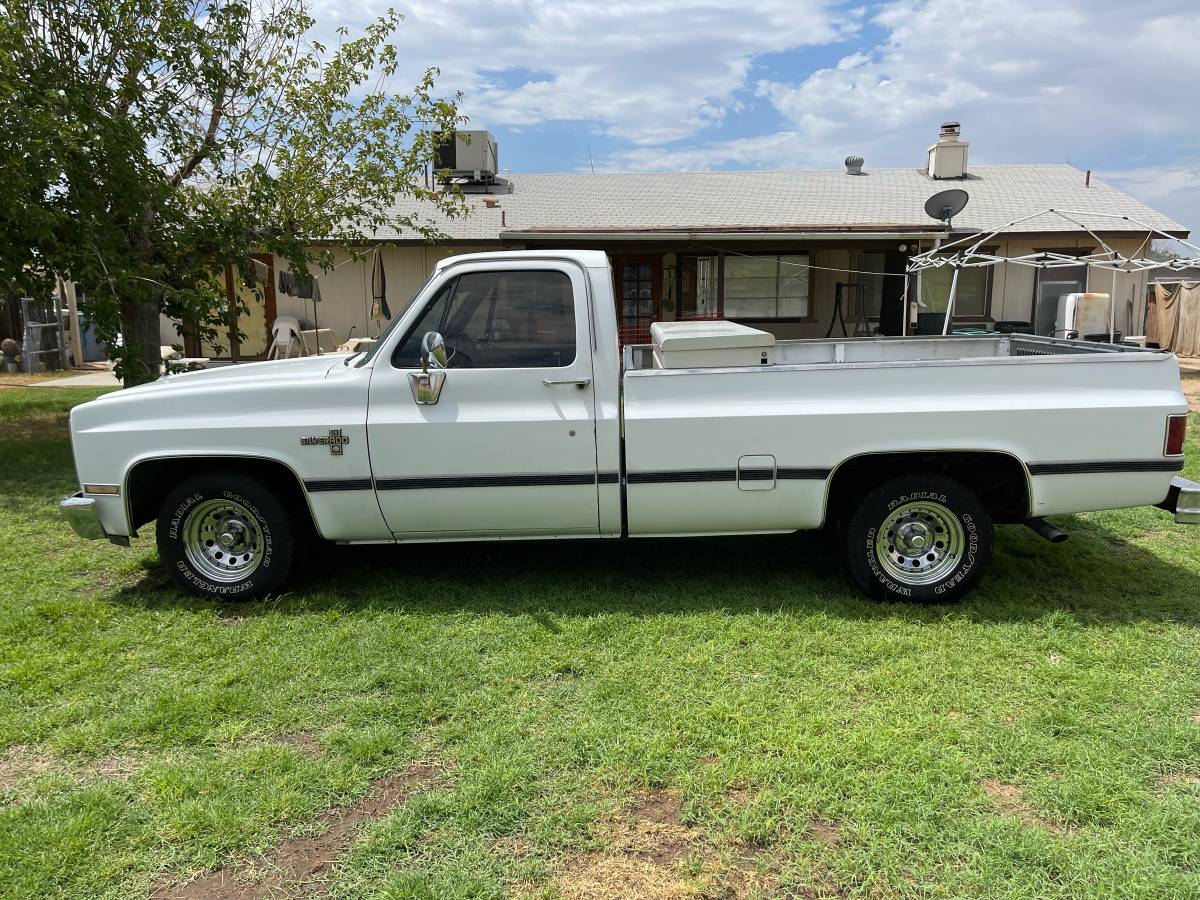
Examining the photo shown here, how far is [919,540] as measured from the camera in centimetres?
483

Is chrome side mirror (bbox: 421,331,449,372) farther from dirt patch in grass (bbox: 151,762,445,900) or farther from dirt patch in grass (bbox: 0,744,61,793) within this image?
dirt patch in grass (bbox: 0,744,61,793)

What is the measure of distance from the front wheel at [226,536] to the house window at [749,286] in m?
12.1

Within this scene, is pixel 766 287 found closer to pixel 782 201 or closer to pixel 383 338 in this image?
pixel 782 201

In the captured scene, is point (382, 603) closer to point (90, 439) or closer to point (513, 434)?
point (513, 434)

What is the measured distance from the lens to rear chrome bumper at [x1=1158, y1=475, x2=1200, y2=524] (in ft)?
15.0

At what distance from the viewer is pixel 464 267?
476 cm

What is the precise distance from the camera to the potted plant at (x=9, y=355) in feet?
61.8

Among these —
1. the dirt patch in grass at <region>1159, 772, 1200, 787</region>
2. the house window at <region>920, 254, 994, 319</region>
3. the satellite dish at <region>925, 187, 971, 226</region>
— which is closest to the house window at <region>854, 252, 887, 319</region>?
the house window at <region>920, 254, 994, 319</region>

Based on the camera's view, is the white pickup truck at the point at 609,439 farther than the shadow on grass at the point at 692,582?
No

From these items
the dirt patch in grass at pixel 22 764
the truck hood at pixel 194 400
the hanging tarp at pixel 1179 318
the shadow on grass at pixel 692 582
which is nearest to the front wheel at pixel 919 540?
the shadow on grass at pixel 692 582

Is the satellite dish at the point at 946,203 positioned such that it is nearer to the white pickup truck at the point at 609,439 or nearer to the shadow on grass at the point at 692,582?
the shadow on grass at the point at 692,582

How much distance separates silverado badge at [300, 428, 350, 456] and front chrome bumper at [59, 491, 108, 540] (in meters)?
1.26

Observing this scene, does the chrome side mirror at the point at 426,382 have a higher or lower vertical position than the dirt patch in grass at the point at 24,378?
higher

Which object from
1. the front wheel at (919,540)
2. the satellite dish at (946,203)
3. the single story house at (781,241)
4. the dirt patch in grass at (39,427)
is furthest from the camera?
the single story house at (781,241)
